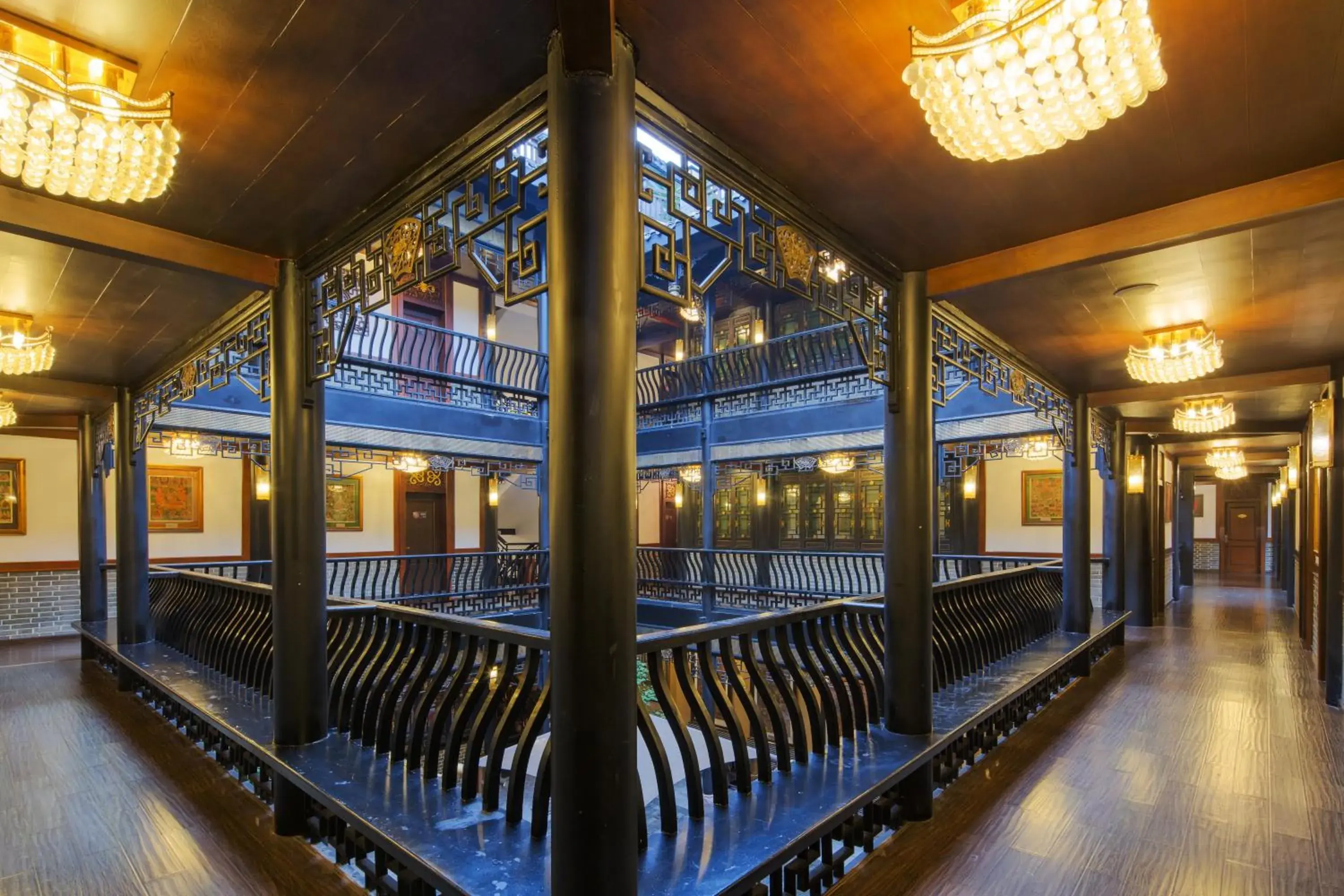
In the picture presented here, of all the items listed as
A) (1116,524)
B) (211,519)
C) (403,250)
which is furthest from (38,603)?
(1116,524)

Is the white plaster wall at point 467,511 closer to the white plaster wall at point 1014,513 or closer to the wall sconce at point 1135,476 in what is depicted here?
the white plaster wall at point 1014,513

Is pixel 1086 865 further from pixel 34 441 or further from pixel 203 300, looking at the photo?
pixel 34 441

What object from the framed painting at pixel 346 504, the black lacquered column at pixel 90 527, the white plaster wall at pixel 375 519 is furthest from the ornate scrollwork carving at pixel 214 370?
the white plaster wall at pixel 375 519

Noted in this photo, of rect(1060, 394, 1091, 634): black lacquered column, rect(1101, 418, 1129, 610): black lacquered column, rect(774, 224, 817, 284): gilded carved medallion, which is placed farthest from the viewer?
rect(1101, 418, 1129, 610): black lacquered column

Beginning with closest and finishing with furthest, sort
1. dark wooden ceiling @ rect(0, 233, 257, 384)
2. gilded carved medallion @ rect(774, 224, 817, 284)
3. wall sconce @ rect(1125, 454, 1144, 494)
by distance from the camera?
gilded carved medallion @ rect(774, 224, 817, 284)
dark wooden ceiling @ rect(0, 233, 257, 384)
wall sconce @ rect(1125, 454, 1144, 494)

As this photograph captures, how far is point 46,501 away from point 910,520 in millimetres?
9996

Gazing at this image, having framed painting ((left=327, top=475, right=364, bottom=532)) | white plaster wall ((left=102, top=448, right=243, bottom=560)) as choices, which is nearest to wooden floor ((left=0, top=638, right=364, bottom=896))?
white plaster wall ((left=102, top=448, right=243, bottom=560))

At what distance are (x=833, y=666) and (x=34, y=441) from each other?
32.2ft

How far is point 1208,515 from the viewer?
55.2 ft

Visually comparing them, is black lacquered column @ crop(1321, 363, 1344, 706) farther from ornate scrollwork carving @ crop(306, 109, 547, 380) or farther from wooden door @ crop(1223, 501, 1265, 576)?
wooden door @ crop(1223, 501, 1265, 576)

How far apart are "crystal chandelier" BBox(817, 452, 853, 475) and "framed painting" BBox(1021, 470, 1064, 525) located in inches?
96.6

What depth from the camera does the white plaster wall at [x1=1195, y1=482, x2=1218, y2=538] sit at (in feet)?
54.7

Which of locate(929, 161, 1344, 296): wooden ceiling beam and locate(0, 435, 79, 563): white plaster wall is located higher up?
locate(929, 161, 1344, 296): wooden ceiling beam

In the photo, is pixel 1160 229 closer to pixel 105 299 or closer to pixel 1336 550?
pixel 1336 550
